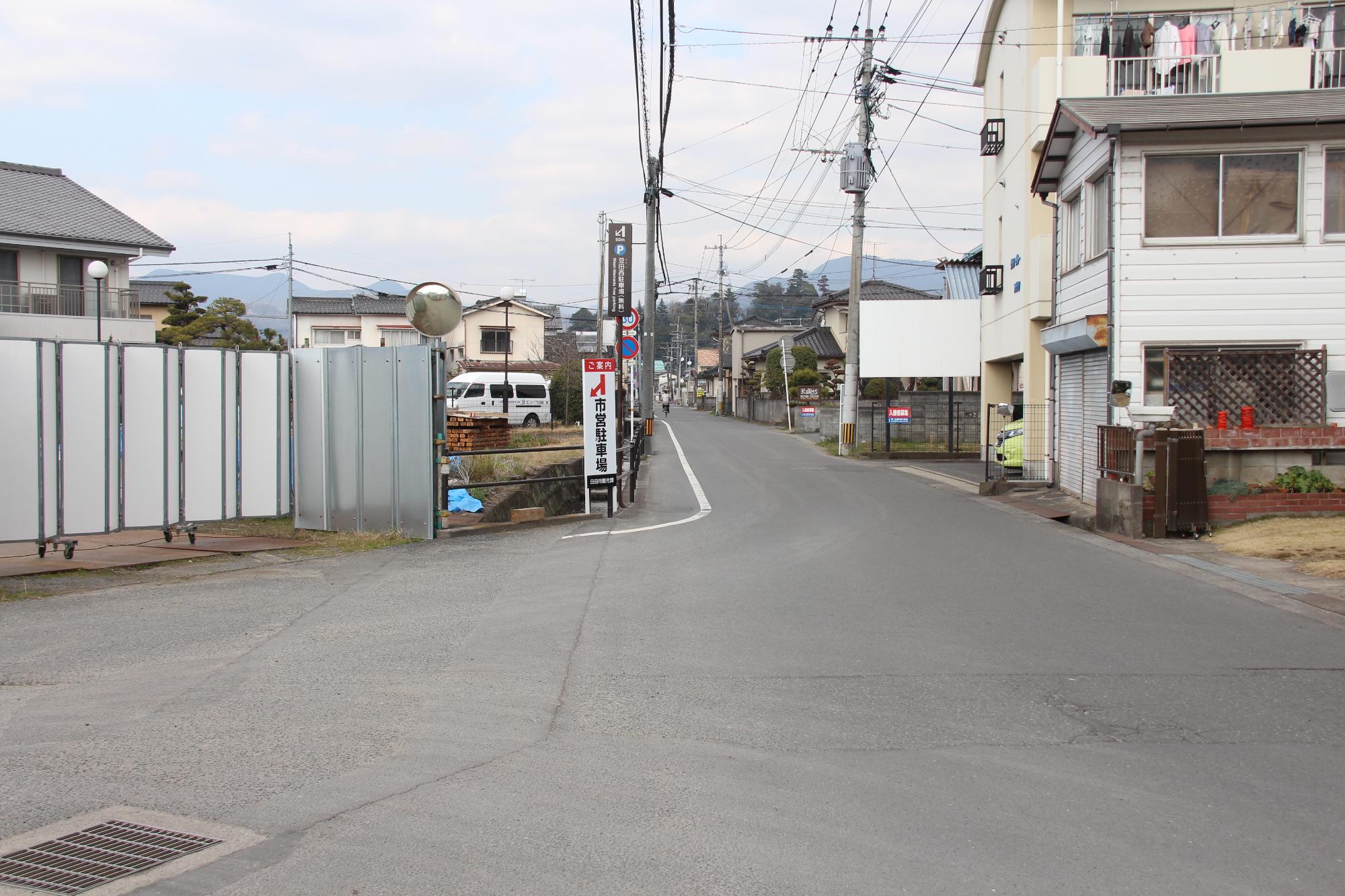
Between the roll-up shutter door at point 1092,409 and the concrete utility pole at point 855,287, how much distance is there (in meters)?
15.0

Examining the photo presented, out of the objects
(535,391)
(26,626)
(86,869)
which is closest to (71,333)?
(535,391)

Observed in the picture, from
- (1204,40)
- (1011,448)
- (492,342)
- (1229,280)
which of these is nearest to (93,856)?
(1229,280)

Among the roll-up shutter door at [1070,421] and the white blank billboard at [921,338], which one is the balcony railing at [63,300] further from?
the roll-up shutter door at [1070,421]

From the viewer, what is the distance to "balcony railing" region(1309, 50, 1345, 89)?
74.0ft

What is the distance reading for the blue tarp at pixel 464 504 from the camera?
15.1 metres

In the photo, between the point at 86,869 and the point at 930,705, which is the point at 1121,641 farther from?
the point at 86,869

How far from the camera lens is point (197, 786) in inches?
177

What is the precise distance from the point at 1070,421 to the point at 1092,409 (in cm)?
166

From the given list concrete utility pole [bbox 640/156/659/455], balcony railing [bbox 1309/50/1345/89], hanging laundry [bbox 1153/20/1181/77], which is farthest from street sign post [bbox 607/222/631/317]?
balcony railing [bbox 1309/50/1345/89]

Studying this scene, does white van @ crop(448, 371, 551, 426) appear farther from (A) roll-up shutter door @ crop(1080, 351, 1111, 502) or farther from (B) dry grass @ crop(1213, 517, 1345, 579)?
(B) dry grass @ crop(1213, 517, 1345, 579)

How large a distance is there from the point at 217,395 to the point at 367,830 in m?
8.62

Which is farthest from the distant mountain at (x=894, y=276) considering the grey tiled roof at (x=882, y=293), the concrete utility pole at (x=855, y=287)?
the concrete utility pole at (x=855, y=287)

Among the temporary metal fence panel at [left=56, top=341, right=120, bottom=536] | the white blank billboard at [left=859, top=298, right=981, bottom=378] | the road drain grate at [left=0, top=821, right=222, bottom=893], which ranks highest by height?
the white blank billboard at [left=859, top=298, right=981, bottom=378]

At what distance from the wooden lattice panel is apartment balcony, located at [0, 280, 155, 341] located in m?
28.0
